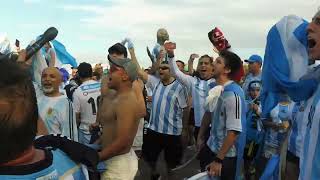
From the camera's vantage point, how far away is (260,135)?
6422 mm

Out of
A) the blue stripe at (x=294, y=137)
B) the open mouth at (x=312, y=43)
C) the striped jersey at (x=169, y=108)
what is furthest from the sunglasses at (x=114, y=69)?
the striped jersey at (x=169, y=108)

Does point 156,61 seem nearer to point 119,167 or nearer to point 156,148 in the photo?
point 156,148

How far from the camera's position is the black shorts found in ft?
24.2

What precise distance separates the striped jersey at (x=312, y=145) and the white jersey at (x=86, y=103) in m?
4.48

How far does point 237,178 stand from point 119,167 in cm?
128

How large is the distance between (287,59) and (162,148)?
4.43m

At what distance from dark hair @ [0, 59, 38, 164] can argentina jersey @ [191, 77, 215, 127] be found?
677 cm

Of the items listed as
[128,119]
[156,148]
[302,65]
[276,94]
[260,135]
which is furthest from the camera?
[156,148]

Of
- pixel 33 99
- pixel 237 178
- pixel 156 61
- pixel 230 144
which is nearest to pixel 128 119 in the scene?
pixel 230 144

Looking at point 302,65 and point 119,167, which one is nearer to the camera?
point 302,65

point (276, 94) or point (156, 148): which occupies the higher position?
point (276, 94)

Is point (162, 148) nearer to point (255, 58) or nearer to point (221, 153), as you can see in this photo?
point (221, 153)

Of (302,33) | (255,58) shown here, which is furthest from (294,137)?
(255,58)

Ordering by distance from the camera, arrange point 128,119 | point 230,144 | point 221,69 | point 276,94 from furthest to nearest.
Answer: point 221,69, point 230,144, point 128,119, point 276,94
